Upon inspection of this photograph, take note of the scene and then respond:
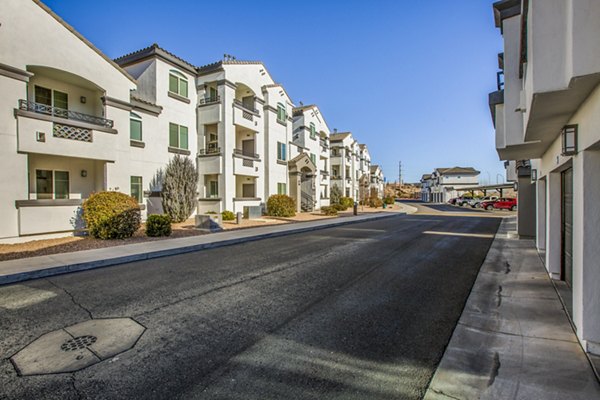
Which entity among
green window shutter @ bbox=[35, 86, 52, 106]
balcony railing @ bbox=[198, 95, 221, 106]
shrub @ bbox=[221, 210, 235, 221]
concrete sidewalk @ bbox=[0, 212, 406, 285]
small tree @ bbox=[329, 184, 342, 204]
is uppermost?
balcony railing @ bbox=[198, 95, 221, 106]

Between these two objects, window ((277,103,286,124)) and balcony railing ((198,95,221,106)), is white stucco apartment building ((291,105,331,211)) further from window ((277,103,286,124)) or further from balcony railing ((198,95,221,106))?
balcony railing ((198,95,221,106))

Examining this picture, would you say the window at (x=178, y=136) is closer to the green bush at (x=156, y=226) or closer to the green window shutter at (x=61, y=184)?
the green window shutter at (x=61, y=184)

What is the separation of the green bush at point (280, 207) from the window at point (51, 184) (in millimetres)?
13057

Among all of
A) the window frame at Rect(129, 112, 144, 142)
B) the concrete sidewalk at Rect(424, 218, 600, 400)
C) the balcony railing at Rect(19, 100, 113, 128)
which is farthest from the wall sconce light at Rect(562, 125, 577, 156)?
the window frame at Rect(129, 112, 144, 142)

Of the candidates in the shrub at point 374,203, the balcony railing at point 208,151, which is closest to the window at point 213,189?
the balcony railing at point 208,151

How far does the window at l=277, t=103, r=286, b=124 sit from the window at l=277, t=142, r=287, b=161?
2.27 meters

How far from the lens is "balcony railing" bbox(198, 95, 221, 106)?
71.4 feet

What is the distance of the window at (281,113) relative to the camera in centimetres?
2833

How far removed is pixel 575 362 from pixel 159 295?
6.37m

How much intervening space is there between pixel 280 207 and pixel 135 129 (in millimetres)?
11208

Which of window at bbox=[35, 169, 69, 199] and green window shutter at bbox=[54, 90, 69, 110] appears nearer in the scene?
window at bbox=[35, 169, 69, 199]

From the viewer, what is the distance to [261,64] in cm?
2588

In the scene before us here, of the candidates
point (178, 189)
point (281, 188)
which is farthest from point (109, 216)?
point (281, 188)


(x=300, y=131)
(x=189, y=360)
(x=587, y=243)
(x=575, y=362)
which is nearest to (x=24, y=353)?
(x=189, y=360)
